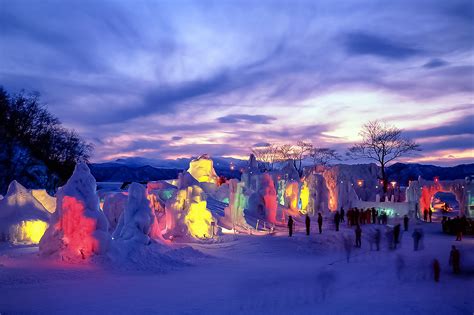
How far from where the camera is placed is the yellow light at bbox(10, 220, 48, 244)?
66.9 ft

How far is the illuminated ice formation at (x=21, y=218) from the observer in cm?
2038

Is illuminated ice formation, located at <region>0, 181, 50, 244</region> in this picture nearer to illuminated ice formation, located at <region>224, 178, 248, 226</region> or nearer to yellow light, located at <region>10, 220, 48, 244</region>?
yellow light, located at <region>10, 220, 48, 244</region>

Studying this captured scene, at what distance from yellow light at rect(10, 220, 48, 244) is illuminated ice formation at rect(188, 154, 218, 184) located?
74.4ft

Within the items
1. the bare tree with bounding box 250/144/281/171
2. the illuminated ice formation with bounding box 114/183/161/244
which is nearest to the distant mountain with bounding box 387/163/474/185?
the bare tree with bounding box 250/144/281/171

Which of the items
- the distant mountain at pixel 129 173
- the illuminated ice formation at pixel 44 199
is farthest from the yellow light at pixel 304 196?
the distant mountain at pixel 129 173

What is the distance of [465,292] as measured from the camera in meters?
11.9

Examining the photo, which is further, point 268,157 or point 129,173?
point 129,173

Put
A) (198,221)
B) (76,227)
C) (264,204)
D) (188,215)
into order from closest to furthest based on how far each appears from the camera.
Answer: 1. (76,227)
2. (188,215)
3. (198,221)
4. (264,204)

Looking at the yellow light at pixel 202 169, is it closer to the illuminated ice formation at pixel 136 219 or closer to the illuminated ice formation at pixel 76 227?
the illuminated ice formation at pixel 136 219

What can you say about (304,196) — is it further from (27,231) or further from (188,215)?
(27,231)

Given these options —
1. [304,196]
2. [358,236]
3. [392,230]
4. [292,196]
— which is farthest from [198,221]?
[304,196]

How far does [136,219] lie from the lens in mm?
17281

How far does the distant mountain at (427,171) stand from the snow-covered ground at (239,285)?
3684 inches

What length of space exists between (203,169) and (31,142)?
18149 millimetres
